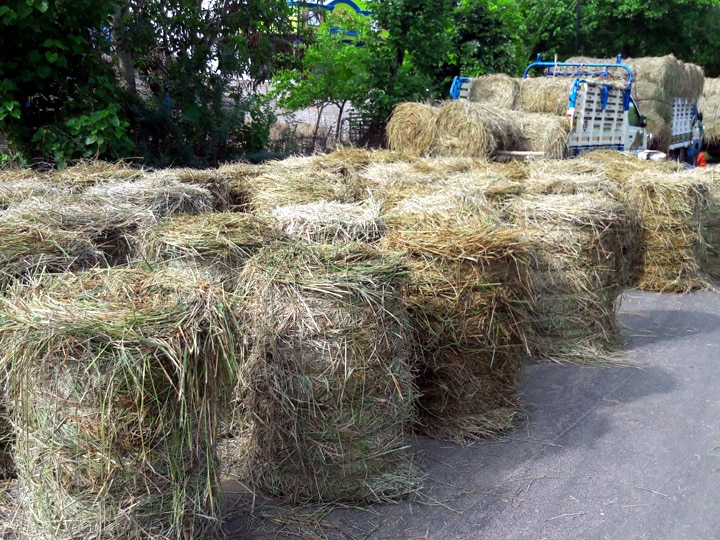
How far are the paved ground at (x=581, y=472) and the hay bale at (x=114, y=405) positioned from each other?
0.73 metres

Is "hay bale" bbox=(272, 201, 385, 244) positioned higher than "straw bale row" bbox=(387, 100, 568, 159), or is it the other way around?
"straw bale row" bbox=(387, 100, 568, 159)

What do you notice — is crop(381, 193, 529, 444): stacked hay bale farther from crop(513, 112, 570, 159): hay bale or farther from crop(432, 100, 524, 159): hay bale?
crop(513, 112, 570, 159): hay bale

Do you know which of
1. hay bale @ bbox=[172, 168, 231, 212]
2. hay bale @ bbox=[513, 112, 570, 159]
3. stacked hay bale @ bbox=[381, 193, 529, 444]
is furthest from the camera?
hay bale @ bbox=[513, 112, 570, 159]

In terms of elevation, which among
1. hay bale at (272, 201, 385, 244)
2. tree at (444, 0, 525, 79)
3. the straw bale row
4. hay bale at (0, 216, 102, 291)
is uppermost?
tree at (444, 0, 525, 79)

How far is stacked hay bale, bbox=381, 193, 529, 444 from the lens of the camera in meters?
4.29

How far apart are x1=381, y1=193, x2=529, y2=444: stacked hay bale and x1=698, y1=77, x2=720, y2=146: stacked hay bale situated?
20.2 metres

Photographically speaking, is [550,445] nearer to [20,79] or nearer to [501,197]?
[501,197]

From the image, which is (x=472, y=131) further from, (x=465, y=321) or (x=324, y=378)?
(x=324, y=378)

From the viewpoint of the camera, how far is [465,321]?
430 centimetres

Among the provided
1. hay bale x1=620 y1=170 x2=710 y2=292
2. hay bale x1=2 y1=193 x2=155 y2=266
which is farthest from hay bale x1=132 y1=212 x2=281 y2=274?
hay bale x1=620 y1=170 x2=710 y2=292

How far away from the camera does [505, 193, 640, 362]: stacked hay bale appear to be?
5664mm

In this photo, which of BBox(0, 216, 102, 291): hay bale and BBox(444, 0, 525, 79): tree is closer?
BBox(0, 216, 102, 291): hay bale

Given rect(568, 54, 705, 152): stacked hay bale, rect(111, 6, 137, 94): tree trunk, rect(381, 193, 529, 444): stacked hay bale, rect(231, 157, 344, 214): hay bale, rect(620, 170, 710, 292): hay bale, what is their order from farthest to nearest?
rect(568, 54, 705, 152): stacked hay bale < rect(111, 6, 137, 94): tree trunk < rect(620, 170, 710, 292): hay bale < rect(231, 157, 344, 214): hay bale < rect(381, 193, 529, 444): stacked hay bale

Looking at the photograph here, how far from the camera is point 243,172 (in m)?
7.00
